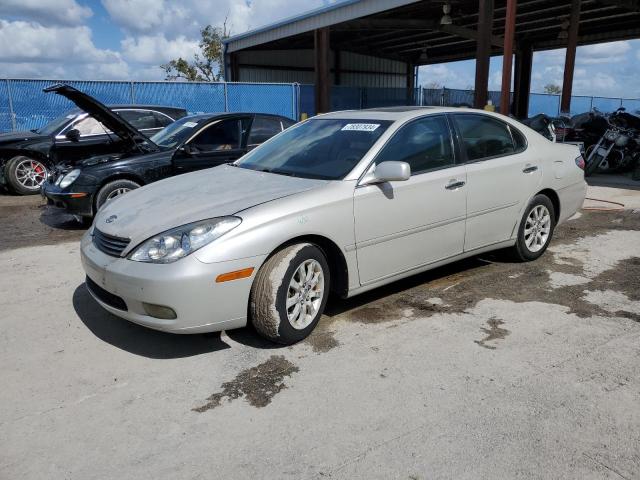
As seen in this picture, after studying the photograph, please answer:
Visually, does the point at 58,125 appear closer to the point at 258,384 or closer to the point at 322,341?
the point at 322,341

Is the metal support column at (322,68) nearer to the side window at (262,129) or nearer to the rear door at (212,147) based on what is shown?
the side window at (262,129)

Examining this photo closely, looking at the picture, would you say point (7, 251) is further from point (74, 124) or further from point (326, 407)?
point (326, 407)

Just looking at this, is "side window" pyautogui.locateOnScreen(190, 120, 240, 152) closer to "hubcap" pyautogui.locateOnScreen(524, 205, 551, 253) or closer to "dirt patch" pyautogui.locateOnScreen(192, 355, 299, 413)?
"hubcap" pyautogui.locateOnScreen(524, 205, 551, 253)

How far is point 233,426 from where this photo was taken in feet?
9.08

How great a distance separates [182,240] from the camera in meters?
3.27

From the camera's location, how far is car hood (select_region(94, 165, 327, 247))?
11.3 ft

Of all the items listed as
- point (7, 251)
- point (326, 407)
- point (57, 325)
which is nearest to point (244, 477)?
point (326, 407)

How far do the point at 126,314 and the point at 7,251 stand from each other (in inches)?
149

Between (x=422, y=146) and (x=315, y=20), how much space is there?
1612 centimetres

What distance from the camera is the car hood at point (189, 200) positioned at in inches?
135

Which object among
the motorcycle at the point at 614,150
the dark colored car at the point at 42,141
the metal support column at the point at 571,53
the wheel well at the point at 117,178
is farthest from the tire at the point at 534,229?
the metal support column at the point at 571,53

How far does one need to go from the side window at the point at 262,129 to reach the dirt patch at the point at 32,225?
2.66 meters

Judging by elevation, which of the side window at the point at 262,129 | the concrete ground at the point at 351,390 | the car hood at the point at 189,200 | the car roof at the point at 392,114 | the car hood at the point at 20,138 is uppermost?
the car roof at the point at 392,114

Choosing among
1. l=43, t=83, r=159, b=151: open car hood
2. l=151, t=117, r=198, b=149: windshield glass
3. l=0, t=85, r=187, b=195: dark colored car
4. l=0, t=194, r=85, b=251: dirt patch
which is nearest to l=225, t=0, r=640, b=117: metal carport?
l=151, t=117, r=198, b=149: windshield glass
